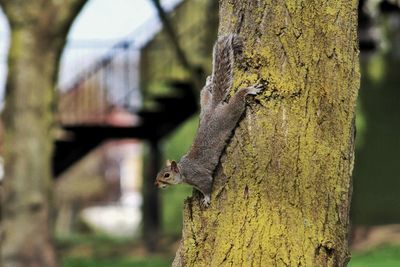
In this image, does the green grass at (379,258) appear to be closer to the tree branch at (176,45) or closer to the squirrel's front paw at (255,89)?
the tree branch at (176,45)

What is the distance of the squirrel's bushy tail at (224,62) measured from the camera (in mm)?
3615

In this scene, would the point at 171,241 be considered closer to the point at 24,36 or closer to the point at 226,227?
the point at 24,36

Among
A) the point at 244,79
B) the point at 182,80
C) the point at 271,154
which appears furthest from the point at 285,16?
the point at 182,80

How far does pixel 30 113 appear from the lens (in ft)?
32.1

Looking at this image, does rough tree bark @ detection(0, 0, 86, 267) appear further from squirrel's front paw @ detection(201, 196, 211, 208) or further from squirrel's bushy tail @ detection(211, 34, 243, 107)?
squirrel's front paw @ detection(201, 196, 211, 208)

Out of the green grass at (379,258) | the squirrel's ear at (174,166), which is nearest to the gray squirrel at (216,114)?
the squirrel's ear at (174,166)

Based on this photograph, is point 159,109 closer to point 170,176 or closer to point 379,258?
point 379,258

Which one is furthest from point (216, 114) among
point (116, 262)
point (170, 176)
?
point (116, 262)

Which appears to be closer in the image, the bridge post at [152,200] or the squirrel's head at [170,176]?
the squirrel's head at [170,176]

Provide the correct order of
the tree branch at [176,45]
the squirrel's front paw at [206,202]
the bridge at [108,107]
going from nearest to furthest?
1. the squirrel's front paw at [206,202]
2. the tree branch at [176,45]
3. the bridge at [108,107]

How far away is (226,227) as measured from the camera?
352 centimetres

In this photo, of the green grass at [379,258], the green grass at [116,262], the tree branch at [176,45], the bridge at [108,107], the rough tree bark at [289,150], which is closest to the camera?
the rough tree bark at [289,150]

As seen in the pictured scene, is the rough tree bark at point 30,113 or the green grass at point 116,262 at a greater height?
the rough tree bark at point 30,113

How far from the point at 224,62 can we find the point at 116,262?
31.7ft
